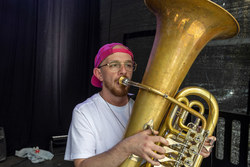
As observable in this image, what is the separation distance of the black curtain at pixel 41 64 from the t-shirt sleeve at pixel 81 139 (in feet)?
6.46

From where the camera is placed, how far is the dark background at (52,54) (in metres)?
2.76

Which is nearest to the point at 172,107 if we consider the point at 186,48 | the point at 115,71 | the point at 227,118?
the point at 186,48

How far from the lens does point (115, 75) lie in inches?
47.6

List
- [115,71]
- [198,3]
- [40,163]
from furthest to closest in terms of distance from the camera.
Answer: [40,163] → [115,71] → [198,3]

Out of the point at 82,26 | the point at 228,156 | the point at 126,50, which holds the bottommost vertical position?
the point at 228,156

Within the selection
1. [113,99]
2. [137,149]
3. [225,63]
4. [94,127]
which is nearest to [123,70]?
[113,99]

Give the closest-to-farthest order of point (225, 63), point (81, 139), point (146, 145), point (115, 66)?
point (146, 145), point (81, 139), point (115, 66), point (225, 63)

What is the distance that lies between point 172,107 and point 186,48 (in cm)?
25

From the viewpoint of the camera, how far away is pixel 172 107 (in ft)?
3.04

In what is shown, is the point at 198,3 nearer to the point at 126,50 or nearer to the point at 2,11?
the point at 126,50

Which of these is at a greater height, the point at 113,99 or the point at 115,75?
the point at 115,75

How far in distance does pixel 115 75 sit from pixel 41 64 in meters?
2.06

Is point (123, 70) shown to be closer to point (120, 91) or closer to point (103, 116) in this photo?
point (120, 91)

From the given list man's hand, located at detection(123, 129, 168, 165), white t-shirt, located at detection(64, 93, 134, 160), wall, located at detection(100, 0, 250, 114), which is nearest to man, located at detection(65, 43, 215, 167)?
white t-shirt, located at detection(64, 93, 134, 160)
